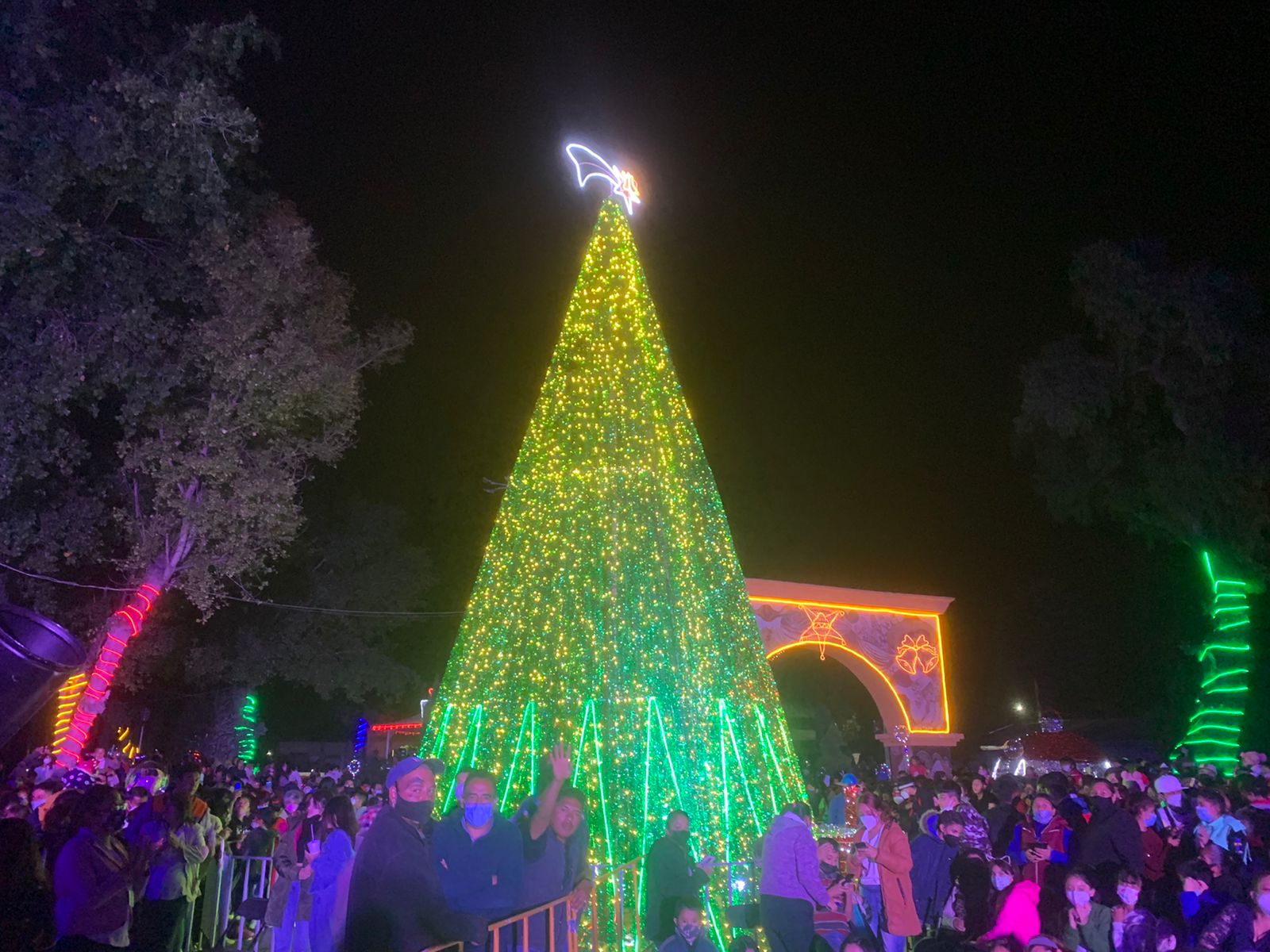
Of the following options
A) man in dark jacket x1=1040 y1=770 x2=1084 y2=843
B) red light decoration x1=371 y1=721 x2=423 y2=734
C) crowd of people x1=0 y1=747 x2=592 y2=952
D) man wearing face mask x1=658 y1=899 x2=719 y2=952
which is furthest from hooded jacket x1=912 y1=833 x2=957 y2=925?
red light decoration x1=371 y1=721 x2=423 y2=734

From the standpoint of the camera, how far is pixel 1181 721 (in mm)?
25000

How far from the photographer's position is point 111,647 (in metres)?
14.0

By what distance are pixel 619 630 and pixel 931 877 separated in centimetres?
349

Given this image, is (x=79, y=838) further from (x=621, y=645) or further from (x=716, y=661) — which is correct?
(x=716, y=661)

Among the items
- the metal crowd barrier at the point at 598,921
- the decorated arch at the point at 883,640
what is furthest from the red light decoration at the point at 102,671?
the decorated arch at the point at 883,640

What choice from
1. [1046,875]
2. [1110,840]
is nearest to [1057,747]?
[1110,840]

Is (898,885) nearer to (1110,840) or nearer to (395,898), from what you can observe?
(1110,840)

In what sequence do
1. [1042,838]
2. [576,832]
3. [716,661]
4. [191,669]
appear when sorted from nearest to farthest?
[576,832] < [1042,838] < [716,661] < [191,669]

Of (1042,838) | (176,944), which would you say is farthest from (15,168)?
(1042,838)

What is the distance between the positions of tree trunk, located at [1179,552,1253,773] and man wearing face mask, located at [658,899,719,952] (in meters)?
16.5

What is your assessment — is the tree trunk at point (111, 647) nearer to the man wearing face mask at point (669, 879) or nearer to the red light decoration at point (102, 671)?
the red light decoration at point (102, 671)

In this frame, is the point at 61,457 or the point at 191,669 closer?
the point at 61,457

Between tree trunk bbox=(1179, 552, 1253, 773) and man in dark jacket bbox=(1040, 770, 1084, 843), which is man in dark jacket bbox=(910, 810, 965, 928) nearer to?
man in dark jacket bbox=(1040, 770, 1084, 843)

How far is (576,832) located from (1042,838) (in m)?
3.99
